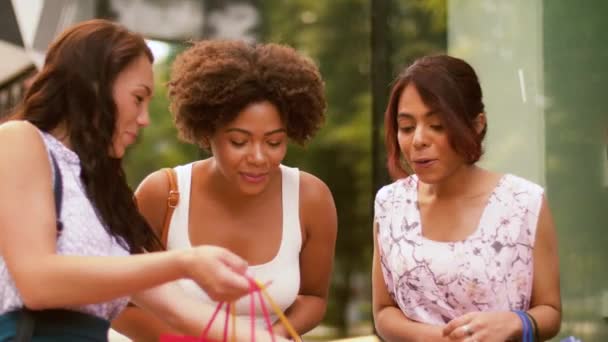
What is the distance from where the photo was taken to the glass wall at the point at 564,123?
4062 mm

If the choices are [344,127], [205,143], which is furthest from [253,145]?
[344,127]

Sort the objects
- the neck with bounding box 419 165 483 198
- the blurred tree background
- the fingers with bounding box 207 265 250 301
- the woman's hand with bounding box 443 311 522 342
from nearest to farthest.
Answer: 1. the fingers with bounding box 207 265 250 301
2. the woman's hand with bounding box 443 311 522 342
3. the neck with bounding box 419 165 483 198
4. the blurred tree background

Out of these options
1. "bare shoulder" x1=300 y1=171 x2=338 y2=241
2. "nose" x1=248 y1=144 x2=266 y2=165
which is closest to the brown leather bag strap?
"nose" x1=248 y1=144 x2=266 y2=165

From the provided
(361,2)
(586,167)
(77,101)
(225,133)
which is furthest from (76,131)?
(361,2)

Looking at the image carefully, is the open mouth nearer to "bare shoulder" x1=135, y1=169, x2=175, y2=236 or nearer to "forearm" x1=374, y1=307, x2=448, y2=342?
"forearm" x1=374, y1=307, x2=448, y2=342

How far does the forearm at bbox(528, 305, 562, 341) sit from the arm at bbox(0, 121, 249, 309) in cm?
124

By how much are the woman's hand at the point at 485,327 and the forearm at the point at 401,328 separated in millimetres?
86

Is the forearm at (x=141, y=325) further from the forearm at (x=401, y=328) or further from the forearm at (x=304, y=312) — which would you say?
the forearm at (x=401, y=328)

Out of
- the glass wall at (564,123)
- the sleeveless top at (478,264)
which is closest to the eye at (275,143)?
the sleeveless top at (478,264)

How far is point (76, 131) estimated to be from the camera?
2078 millimetres

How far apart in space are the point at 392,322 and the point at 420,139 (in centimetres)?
57

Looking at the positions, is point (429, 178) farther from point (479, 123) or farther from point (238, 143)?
point (238, 143)

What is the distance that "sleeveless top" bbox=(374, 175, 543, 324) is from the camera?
279 cm

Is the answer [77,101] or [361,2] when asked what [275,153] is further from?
[361,2]
